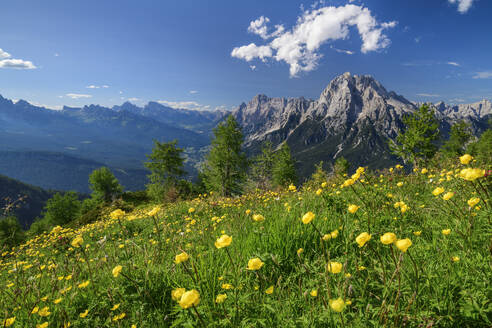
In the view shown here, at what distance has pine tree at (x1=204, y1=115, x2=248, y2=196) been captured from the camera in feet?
100

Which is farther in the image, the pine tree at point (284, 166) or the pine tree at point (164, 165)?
the pine tree at point (284, 166)

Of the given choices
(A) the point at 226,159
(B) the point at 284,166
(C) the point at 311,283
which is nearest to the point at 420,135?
(B) the point at 284,166

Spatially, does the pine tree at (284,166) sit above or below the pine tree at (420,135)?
below

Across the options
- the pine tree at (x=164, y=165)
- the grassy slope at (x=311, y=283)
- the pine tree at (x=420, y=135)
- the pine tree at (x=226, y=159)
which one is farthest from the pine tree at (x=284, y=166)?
the grassy slope at (x=311, y=283)

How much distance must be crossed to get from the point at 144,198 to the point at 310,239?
44089 millimetres

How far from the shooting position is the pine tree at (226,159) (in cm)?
3056

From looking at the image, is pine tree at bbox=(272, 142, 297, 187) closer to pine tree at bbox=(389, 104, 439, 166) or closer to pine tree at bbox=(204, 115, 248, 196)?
pine tree at bbox=(204, 115, 248, 196)

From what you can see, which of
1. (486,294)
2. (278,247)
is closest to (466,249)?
(486,294)

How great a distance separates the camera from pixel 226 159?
101ft

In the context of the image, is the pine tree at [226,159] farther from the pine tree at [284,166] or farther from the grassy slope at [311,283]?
the grassy slope at [311,283]

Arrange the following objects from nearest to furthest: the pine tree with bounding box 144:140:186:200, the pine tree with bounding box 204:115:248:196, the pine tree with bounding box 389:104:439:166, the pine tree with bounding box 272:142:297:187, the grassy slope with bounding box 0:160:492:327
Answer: the grassy slope with bounding box 0:160:492:327 → the pine tree with bounding box 389:104:439:166 → the pine tree with bounding box 204:115:248:196 → the pine tree with bounding box 144:140:186:200 → the pine tree with bounding box 272:142:297:187

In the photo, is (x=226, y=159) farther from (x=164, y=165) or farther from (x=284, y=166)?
(x=284, y=166)

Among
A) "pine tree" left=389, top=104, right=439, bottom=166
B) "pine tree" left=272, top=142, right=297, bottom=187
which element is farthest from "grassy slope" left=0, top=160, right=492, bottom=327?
"pine tree" left=272, top=142, right=297, bottom=187

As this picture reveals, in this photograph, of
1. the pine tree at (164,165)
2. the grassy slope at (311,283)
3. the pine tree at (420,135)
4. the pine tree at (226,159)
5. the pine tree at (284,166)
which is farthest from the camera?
the pine tree at (284,166)
